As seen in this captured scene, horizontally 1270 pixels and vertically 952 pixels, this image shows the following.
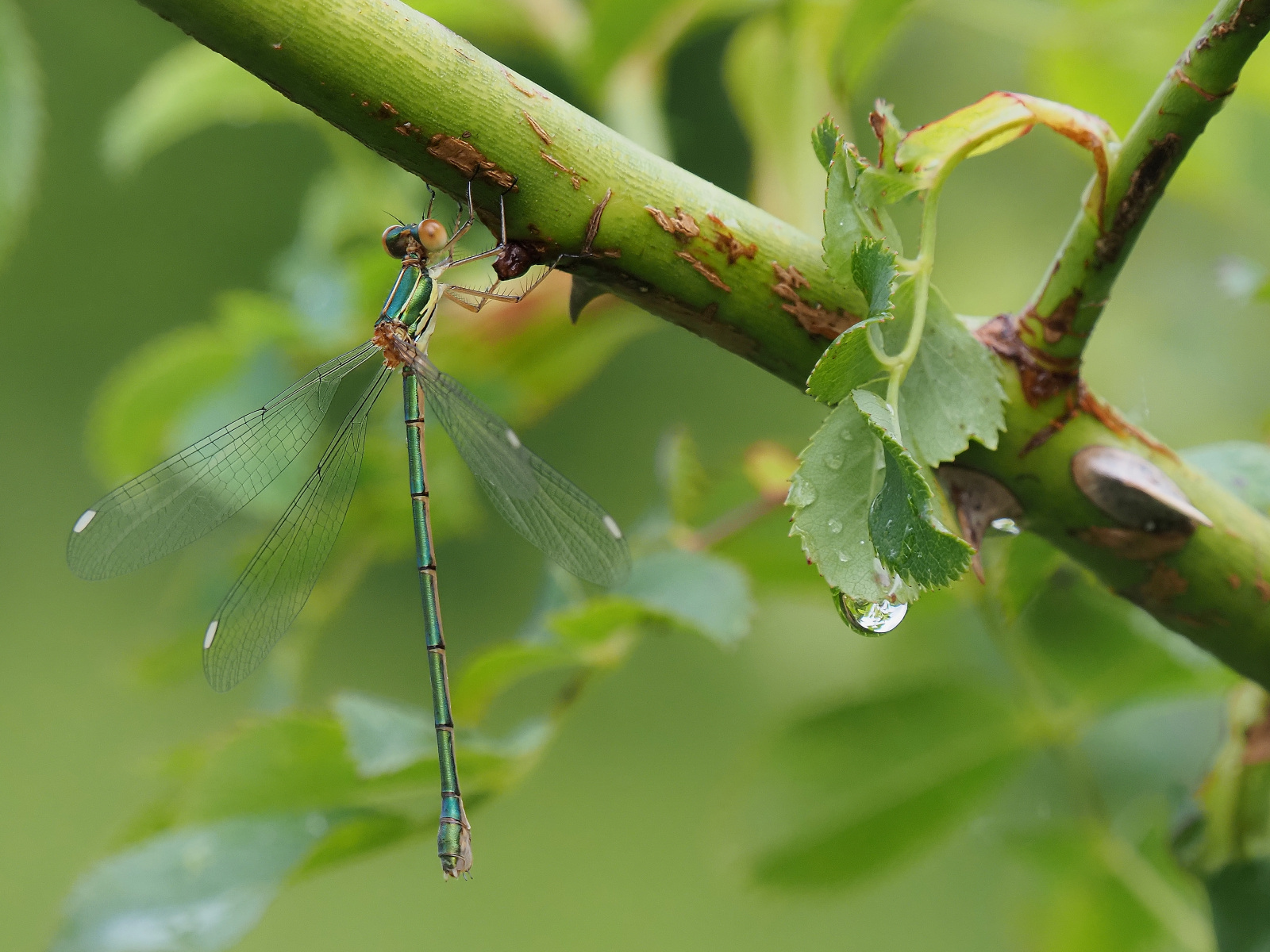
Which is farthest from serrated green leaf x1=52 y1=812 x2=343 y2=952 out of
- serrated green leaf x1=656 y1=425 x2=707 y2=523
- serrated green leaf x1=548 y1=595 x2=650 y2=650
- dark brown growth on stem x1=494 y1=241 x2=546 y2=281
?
dark brown growth on stem x1=494 y1=241 x2=546 y2=281

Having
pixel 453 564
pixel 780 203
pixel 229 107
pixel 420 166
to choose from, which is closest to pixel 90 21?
pixel 453 564

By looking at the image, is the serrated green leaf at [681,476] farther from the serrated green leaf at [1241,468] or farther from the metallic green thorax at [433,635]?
the serrated green leaf at [1241,468]

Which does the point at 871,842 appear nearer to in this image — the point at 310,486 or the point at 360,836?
the point at 360,836

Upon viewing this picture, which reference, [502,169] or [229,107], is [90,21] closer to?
[229,107]

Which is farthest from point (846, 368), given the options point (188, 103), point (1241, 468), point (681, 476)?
point (188, 103)

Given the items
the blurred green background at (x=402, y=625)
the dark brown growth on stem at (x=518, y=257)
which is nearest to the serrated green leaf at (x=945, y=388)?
the dark brown growth on stem at (x=518, y=257)

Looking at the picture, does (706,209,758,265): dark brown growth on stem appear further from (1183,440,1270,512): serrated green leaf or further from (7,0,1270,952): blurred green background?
(7,0,1270,952): blurred green background
